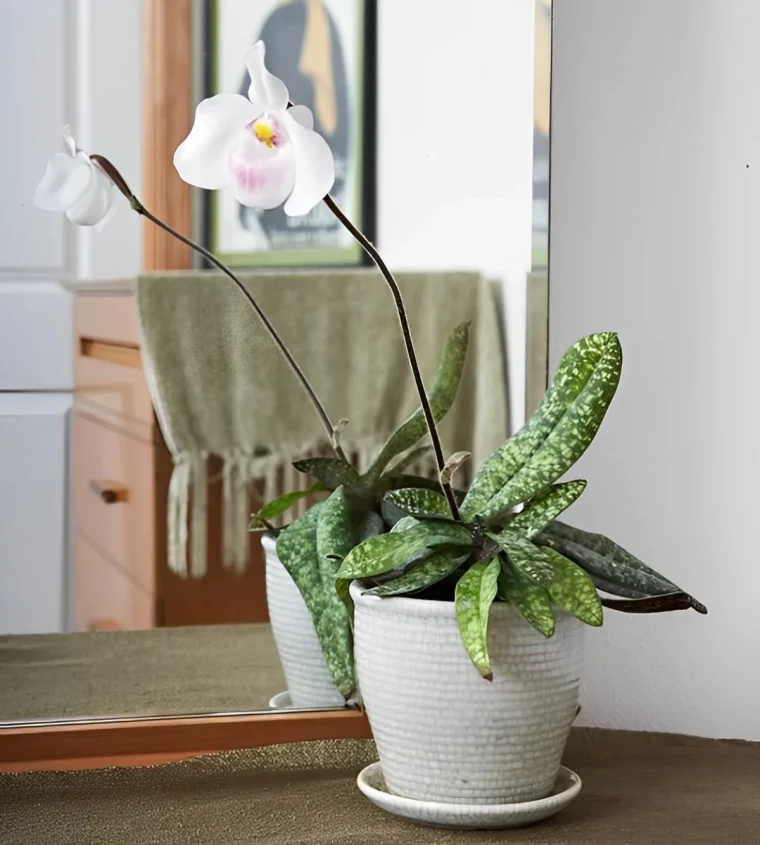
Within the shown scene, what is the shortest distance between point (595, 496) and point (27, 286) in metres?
0.53

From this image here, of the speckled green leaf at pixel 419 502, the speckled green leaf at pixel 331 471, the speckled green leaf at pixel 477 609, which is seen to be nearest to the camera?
the speckled green leaf at pixel 477 609

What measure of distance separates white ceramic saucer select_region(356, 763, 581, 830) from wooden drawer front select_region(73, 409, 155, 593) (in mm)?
288

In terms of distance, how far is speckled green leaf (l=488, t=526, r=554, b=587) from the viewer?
0.71 m

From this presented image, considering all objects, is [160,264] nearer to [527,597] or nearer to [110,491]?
[110,491]

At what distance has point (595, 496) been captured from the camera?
1030 mm

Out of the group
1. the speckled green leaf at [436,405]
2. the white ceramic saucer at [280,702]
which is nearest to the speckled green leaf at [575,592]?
the speckled green leaf at [436,405]

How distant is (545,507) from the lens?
77 cm

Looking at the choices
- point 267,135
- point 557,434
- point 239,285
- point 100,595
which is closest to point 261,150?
point 267,135

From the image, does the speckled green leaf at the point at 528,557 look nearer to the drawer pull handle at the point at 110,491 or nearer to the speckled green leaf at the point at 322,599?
the speckled green leaf at the point at 322,599

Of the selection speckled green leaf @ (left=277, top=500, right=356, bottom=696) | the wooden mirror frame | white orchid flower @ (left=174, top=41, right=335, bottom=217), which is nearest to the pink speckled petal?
white orchid flower @ (left=174, top=41, right=335, bottom=217)

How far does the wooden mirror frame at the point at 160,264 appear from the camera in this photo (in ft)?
2.96

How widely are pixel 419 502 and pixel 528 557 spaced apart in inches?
4.5

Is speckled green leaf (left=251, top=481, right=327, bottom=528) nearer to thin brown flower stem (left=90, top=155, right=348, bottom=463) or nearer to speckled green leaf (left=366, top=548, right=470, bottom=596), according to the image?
thin brown flower stem (left=90, top=155, right=348, bottom=463)

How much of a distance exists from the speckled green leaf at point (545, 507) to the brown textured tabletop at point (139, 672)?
289 millimetres
